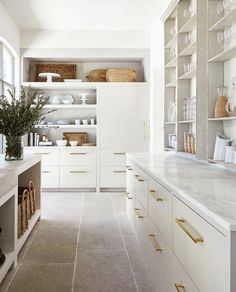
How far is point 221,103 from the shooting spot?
2.73 meters

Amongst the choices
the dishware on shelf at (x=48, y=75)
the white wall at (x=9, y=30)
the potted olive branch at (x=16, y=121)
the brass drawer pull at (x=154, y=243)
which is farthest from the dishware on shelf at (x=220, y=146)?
the dishware on shelf at (x=48, y=75)

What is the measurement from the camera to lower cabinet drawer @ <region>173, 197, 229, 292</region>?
1104mm

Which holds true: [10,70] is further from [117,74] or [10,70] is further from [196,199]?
[196,199]

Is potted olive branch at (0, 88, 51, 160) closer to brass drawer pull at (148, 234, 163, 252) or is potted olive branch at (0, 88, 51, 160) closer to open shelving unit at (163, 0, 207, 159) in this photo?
open shelving unit at (163, 0, 207, 159)

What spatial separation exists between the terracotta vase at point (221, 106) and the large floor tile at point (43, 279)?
170cm

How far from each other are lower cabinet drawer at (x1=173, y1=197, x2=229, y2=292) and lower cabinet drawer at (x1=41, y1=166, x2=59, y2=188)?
15.2 feet

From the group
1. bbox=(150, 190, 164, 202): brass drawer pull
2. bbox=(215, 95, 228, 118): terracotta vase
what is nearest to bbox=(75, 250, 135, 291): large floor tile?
bbox=(150, 190, 164, 202): brass drawer pull

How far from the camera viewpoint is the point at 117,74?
625 cm

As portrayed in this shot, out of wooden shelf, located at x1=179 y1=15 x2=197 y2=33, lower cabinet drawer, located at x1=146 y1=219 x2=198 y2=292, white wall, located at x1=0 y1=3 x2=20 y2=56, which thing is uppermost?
white wall, located at x1=0 y1=3 x2=20 y2=56

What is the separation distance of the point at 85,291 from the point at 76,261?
0.54m

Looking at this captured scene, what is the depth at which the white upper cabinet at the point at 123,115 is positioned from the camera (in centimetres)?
613

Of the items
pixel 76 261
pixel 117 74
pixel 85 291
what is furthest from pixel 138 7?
pixel 85 291

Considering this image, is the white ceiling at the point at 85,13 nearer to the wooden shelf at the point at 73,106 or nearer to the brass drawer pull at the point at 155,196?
the wooden shelf at the point at 73,106

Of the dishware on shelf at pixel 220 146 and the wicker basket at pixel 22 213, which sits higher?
the dishware on shelf at pixel 220 146
